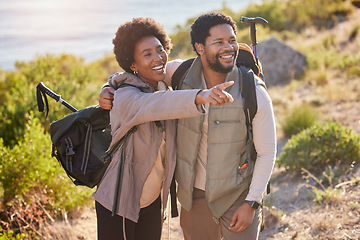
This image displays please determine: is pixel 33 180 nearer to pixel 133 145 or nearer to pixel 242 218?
pixel 133 145

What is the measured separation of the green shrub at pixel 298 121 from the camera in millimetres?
6676

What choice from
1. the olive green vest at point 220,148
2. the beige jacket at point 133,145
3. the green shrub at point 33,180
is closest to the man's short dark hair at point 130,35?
the beige jacket at point 133,145

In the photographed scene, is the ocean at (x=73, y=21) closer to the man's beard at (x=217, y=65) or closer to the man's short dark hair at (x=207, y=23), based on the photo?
the man's short dark hair at (x=207, y=23)

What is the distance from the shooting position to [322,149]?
16.1 ft

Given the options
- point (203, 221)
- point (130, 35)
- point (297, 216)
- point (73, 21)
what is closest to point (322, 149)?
point (297, 216)

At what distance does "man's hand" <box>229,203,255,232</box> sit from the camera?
2.25m

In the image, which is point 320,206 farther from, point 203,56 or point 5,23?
point 5,23

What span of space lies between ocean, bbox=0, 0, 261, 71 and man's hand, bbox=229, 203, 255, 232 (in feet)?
51.9

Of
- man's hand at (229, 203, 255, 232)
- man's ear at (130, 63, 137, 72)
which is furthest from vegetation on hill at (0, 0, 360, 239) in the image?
man's hand at (229, 203, 255, 232)

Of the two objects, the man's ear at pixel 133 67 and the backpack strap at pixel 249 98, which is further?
the man's ear at pixel 133 67

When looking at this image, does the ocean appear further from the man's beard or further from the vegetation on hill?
the man's beard

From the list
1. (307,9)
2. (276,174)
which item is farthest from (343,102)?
(307,9)

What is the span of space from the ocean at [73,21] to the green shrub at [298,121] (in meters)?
12.5

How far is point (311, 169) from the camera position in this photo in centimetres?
495
